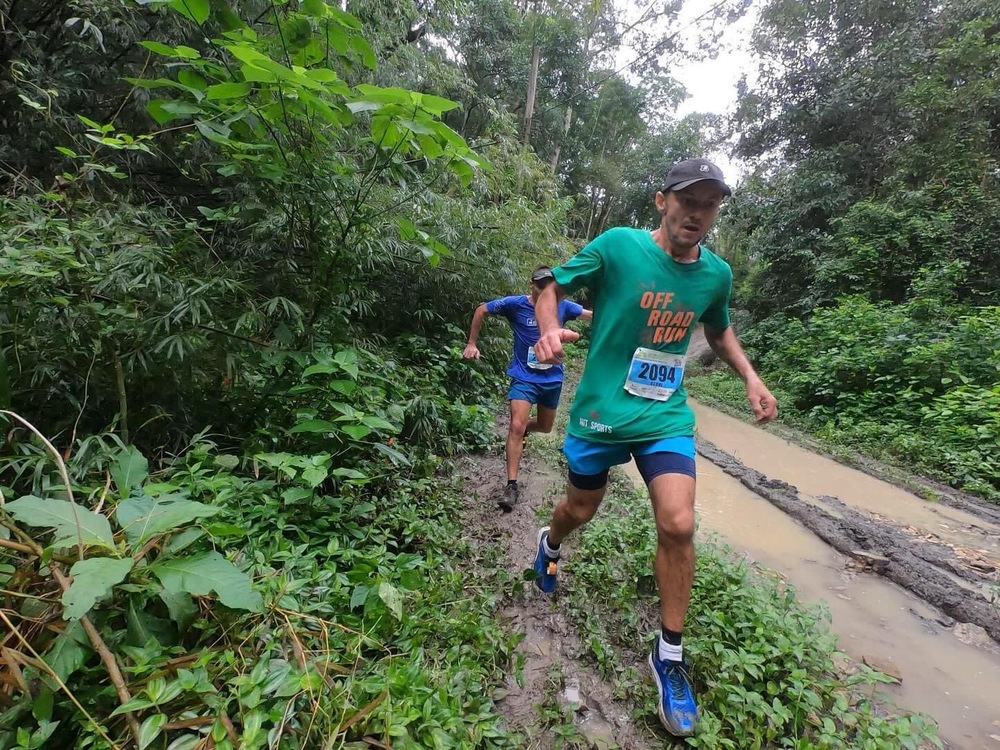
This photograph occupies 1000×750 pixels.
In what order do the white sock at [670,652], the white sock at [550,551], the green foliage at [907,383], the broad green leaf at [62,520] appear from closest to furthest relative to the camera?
the broad green leaf at [62,520], the white sock at [670,652], the white sock at [550,551], the green foliage at [907,383]

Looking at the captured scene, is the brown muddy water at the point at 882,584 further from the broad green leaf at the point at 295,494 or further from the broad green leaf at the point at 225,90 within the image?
the broad green leaf at the point at 225,90

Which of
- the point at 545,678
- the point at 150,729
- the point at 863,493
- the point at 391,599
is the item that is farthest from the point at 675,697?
the point at 863,493

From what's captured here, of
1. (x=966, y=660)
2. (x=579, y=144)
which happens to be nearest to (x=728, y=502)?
(x=966, y=660)

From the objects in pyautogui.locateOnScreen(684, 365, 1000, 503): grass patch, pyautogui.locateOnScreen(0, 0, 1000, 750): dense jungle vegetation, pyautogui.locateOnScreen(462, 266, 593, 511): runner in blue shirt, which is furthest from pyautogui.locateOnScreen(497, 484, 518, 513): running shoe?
pyautogui.locateOnScreen(684, 365, 1000, 503): grass patch

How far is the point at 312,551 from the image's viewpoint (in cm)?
193

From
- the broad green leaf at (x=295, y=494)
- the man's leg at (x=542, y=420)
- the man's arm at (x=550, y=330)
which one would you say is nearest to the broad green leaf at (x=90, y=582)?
the broad green leaf at (x=295, y=494)

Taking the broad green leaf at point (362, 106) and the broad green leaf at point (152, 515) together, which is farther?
the broad green leaf at point (362, 106)

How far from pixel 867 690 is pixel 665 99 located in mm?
24863

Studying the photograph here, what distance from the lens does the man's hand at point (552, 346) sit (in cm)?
155

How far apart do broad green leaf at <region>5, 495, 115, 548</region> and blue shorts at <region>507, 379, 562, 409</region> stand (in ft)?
8.16

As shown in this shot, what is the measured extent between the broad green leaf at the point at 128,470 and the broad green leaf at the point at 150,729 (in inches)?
31.6

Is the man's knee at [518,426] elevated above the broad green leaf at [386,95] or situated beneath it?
situated beneath

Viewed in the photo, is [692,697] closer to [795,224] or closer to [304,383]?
[304,383]

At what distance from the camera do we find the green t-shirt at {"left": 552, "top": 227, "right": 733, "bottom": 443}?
1815mm
